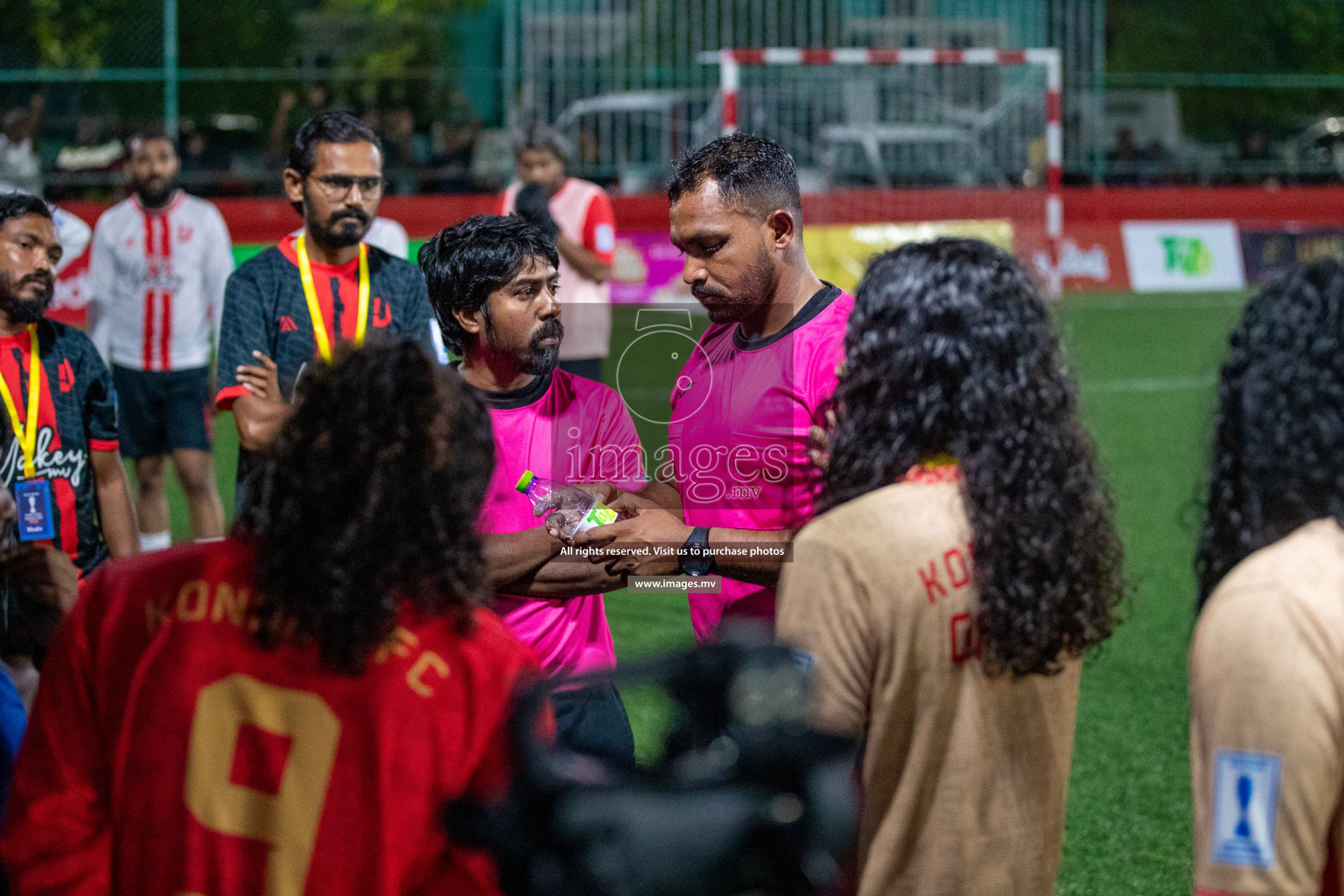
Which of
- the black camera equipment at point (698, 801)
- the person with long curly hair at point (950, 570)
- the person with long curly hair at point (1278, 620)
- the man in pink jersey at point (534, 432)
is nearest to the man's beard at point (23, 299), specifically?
the man in pink jersey at point (534, 432)

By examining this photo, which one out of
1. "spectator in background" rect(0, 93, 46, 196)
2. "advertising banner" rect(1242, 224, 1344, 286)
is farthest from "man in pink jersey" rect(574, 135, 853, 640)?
"advertising banner" rect(1242, 224, 1344, 286)

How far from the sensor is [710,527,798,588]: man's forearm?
111 inches

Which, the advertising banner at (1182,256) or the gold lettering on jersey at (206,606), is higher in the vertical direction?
the advertising banner at (1182,256)

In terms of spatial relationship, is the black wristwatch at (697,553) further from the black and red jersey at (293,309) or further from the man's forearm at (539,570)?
the black and red jersey at (293,309)

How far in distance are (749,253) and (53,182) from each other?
15.3 m

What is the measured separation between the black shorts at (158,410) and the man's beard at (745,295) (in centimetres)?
492

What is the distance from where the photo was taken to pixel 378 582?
189 centimetres

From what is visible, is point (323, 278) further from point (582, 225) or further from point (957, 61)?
point (957, 61)

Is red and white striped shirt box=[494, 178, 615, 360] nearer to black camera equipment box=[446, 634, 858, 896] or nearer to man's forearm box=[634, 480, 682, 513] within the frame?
man's forearm box=[634, 480, 682, 513]

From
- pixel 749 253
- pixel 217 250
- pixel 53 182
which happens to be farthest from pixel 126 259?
pixel 53 182

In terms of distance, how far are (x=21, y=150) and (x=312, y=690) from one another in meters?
14.9

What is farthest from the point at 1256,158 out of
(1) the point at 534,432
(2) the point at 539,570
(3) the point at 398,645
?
(3) the point at 398,645

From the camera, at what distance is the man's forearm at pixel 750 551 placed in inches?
111

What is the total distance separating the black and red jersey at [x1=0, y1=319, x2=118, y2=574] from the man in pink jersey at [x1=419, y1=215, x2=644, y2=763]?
1445 mm
